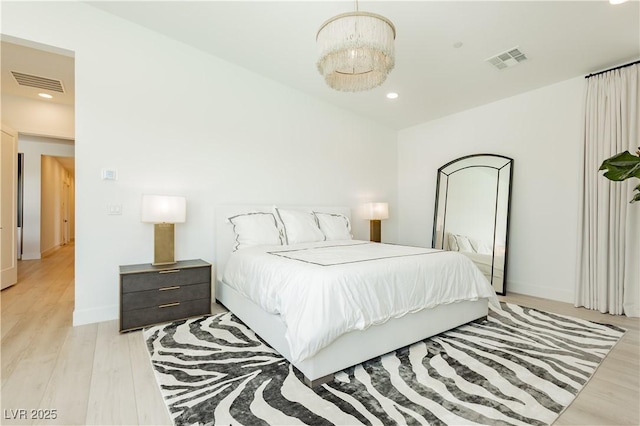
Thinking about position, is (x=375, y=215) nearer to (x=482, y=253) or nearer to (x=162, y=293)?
(x=482, y=253)

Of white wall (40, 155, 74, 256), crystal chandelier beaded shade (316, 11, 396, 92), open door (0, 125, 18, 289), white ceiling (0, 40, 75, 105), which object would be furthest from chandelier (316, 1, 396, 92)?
white wall (40, 155, 74, 256)

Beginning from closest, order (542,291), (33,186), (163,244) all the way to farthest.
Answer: (163,244) < (542,291) < (33,186)

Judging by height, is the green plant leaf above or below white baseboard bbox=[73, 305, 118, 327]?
above

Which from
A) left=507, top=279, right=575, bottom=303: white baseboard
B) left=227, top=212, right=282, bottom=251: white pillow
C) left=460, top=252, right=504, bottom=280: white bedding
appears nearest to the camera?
left=227, top=212, right=282, bottom=251: white pillow

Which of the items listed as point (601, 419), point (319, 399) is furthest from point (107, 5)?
point (601, 419)

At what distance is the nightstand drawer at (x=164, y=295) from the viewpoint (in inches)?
101

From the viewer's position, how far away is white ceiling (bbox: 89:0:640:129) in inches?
101

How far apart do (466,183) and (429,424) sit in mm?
3929

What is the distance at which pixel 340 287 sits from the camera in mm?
1874

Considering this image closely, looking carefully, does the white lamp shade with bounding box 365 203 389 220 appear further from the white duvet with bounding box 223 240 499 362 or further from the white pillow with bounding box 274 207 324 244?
the white duvet with bounding box 223 240 499 362

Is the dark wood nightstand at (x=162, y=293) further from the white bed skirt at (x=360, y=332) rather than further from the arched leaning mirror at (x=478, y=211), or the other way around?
the arched leaning mirror at (x=478, y=211)

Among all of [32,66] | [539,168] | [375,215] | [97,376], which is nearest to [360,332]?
[97,376]

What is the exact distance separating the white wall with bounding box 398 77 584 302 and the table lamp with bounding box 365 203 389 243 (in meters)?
1.45

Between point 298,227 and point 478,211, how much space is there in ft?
9.08
